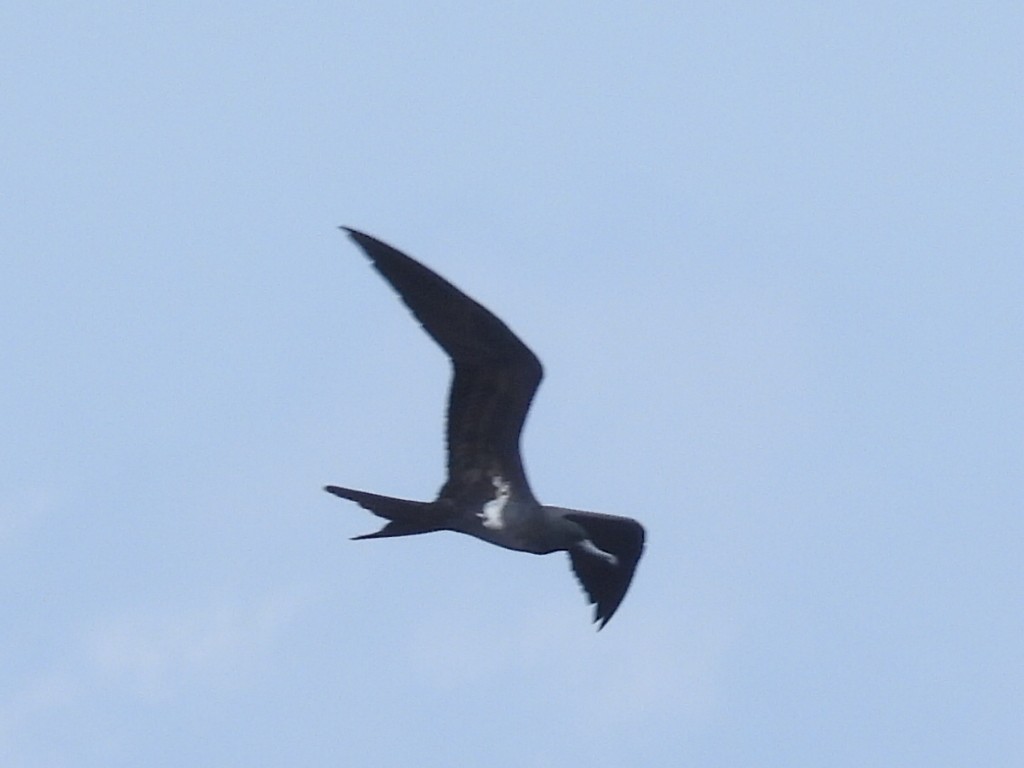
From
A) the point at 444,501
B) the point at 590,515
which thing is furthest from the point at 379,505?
the point at 590,515

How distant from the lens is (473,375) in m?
15.5

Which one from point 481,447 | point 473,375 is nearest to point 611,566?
point 481,447

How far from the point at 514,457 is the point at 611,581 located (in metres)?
1.86

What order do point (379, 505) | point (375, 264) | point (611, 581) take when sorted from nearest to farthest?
point (375, 264) → point (379, 505) → point (611, 581)

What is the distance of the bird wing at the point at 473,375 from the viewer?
14.7m

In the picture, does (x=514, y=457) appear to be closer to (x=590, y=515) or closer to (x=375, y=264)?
(x=590, y=515)

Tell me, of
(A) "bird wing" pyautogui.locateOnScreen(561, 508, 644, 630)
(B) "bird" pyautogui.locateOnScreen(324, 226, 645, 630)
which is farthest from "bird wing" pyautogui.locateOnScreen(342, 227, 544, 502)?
(A) "bird wing" pyautogui.locateOnScreen(561, 508, 644, 630)

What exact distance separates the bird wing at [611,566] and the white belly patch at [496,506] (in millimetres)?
1152

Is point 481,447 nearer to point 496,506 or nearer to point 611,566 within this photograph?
point 496,506

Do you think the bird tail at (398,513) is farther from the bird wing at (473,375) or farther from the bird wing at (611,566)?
the bird wing at (611,566)

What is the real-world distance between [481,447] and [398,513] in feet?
2.67

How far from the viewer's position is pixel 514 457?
15914 millimetres

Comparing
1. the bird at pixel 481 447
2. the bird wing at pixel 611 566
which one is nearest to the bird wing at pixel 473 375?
the bird at pixel 481 447

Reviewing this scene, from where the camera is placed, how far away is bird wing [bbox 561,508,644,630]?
55.6ft
